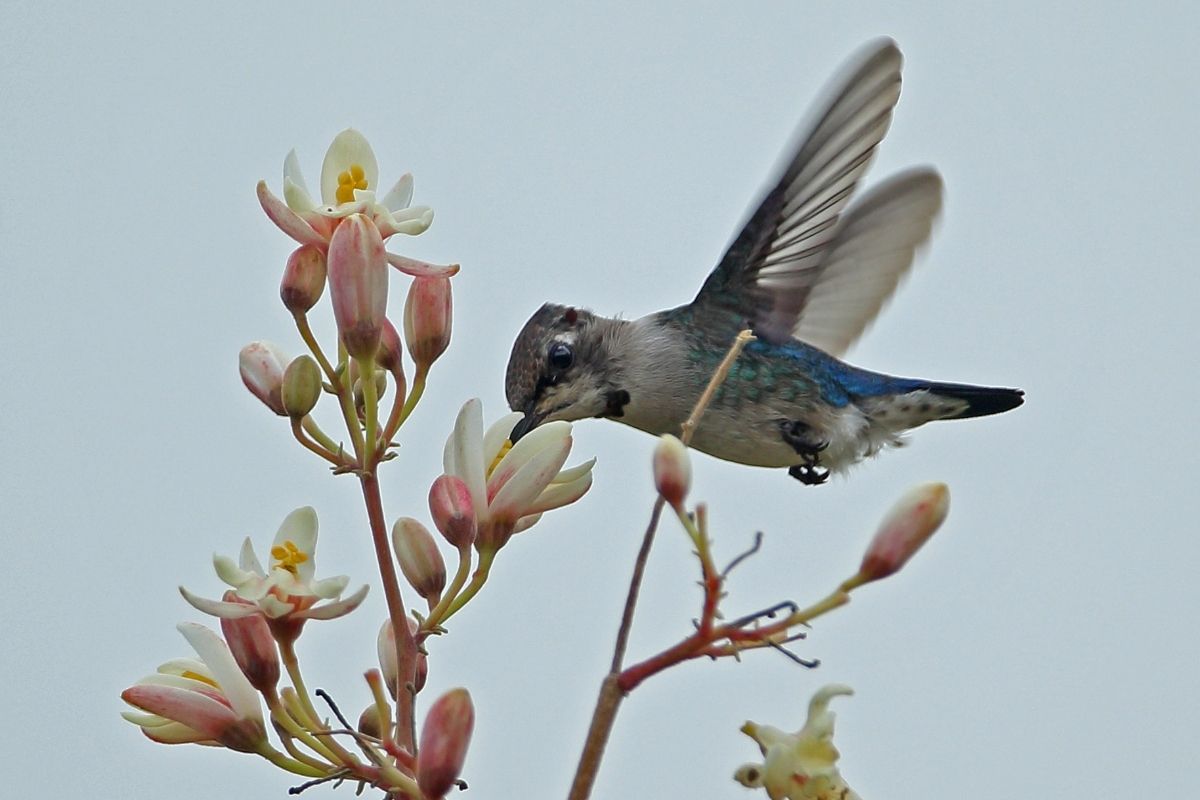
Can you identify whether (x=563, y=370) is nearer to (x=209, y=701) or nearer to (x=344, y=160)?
(x=344, y=160)

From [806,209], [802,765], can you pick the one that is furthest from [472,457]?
[806,209]

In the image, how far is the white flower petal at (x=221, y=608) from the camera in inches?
68.2

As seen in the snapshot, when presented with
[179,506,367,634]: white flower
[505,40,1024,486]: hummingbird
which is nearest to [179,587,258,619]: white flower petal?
[179,506,367,634]: white flower

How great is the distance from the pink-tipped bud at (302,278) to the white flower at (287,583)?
0.33 m

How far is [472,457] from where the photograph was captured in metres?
1.95

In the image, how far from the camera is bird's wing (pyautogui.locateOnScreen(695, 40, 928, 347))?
135 inches

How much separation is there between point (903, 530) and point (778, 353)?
2.79 m

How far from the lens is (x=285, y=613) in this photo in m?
1.81

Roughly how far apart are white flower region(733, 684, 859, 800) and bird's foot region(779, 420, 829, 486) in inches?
99.4

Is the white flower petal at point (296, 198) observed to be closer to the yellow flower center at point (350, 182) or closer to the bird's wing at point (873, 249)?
the yellow flower center at point (350, 182)

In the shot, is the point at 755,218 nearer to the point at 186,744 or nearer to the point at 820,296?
the point at 820,296

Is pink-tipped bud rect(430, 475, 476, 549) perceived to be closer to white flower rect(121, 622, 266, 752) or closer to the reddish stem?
the reddish stem

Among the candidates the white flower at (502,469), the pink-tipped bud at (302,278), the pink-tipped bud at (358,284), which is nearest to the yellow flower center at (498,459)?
the white flower at (502,469)

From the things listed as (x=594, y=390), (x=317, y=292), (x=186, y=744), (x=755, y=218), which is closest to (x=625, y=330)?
(x=594, y=390)
